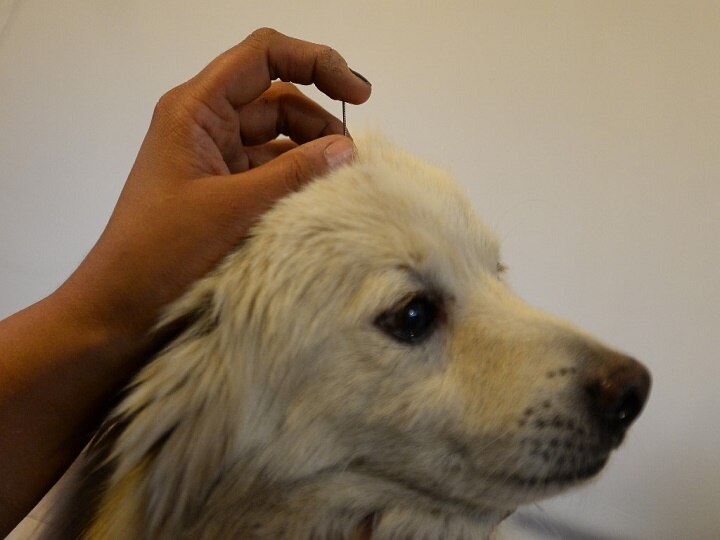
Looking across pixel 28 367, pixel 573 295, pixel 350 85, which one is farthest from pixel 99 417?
pixel 573 295

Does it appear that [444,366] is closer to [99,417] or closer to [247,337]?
[247,337]

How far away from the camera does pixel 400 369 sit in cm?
74

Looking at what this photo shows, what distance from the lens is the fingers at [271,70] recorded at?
895mm

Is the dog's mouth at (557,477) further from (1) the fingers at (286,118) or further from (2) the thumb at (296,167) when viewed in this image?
(1) the fingers at (286,118)

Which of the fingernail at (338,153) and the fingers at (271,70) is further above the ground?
the fingers at (271,70)

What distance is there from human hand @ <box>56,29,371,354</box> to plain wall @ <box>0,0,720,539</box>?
41 cm

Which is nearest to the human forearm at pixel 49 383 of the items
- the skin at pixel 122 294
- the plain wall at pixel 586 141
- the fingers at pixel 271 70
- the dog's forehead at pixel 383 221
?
the skin at pixel 122 294

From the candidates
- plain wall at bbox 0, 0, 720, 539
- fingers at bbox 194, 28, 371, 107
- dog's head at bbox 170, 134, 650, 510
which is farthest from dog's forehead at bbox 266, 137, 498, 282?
plain wall at bbox 0, 0, 720, 539

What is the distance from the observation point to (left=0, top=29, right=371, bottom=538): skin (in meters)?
0.74

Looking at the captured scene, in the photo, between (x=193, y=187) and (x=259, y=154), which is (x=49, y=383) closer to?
(x=193, y=187)

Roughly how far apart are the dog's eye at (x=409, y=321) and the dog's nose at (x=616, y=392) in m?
0.20

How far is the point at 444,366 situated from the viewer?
0.75 meters

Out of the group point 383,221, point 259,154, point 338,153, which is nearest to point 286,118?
point 259,154

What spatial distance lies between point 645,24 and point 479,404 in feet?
3.55
